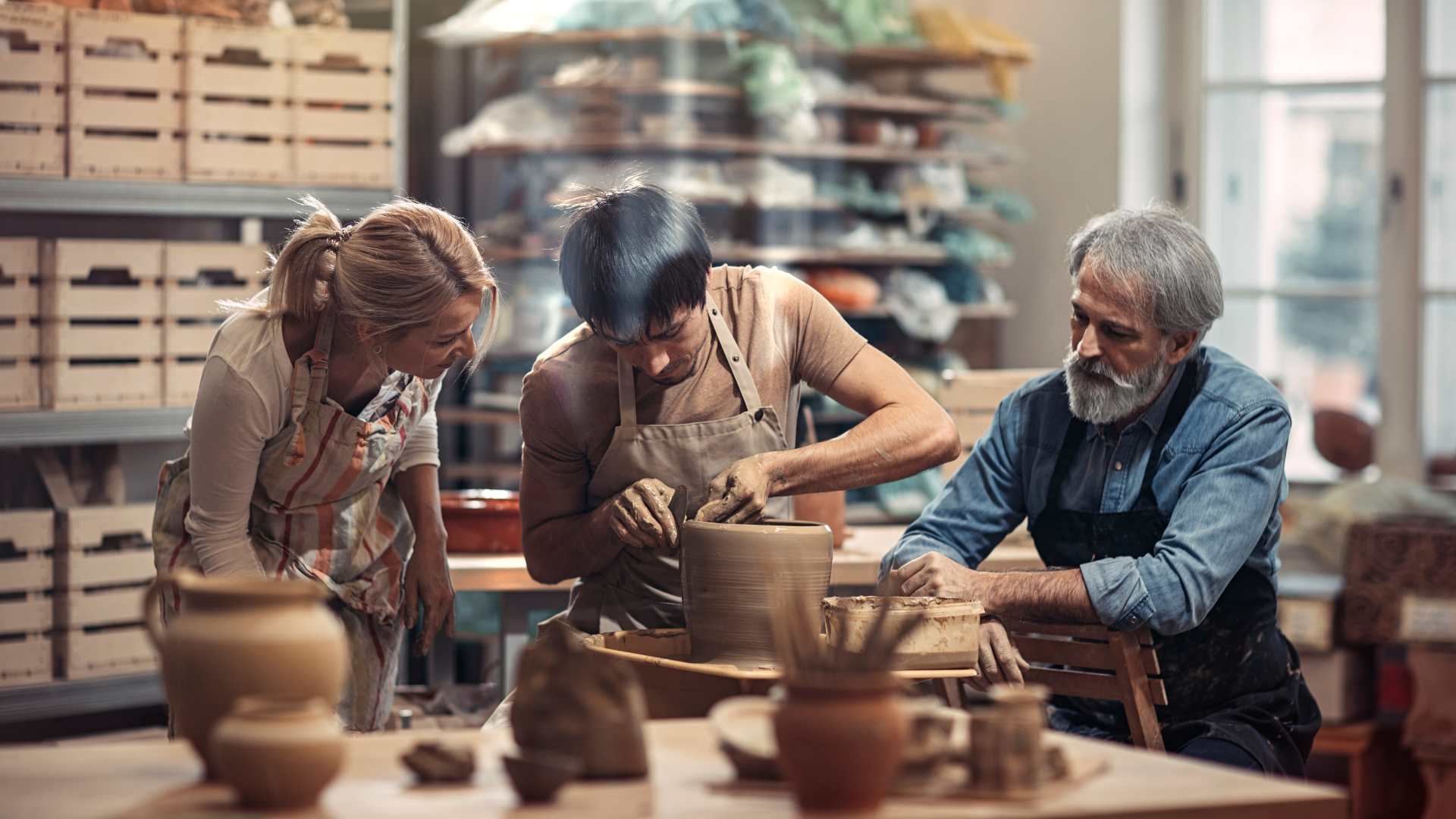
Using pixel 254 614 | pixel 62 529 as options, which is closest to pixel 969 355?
pixel 62 529

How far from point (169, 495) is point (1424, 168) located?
14.8ft

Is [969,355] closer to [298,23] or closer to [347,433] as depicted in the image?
[298,23]

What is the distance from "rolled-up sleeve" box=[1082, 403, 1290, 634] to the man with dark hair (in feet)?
1.27

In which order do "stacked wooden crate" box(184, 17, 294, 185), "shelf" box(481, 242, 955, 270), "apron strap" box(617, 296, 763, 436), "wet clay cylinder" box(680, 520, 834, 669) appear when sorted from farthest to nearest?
"shelf" box(481, 242, 955, 270) → "stacked wooden crate" box(184, 17, 294, 185) → "apron strap" box(617, 296, 763, 436) → "wet clay cylinder" box(680, 520, 834, 669)

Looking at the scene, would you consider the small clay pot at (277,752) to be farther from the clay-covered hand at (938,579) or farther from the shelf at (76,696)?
the shelf at (76,696)

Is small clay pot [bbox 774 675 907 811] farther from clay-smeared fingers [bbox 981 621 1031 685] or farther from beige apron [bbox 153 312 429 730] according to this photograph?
beige apron [bbox 153 312 429 730]

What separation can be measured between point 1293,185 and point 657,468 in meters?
4.08

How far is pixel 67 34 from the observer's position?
12.8ft

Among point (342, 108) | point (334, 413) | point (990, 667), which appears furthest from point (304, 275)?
point (342, 108)

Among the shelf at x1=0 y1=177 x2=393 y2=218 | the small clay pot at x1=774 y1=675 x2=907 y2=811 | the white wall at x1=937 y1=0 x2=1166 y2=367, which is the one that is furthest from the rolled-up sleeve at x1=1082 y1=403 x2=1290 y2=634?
the white wall at x1=937 y1=0 x2=1166 y2=367

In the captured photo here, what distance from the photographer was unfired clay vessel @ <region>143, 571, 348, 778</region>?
1.61m

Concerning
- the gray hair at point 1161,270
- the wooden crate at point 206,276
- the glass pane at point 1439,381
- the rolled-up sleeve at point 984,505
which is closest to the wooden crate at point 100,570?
the wooden crate at point 206,276

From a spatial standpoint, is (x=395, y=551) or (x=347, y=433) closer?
(x=347, y=433)

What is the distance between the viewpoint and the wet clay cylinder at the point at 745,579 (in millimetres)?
2305
